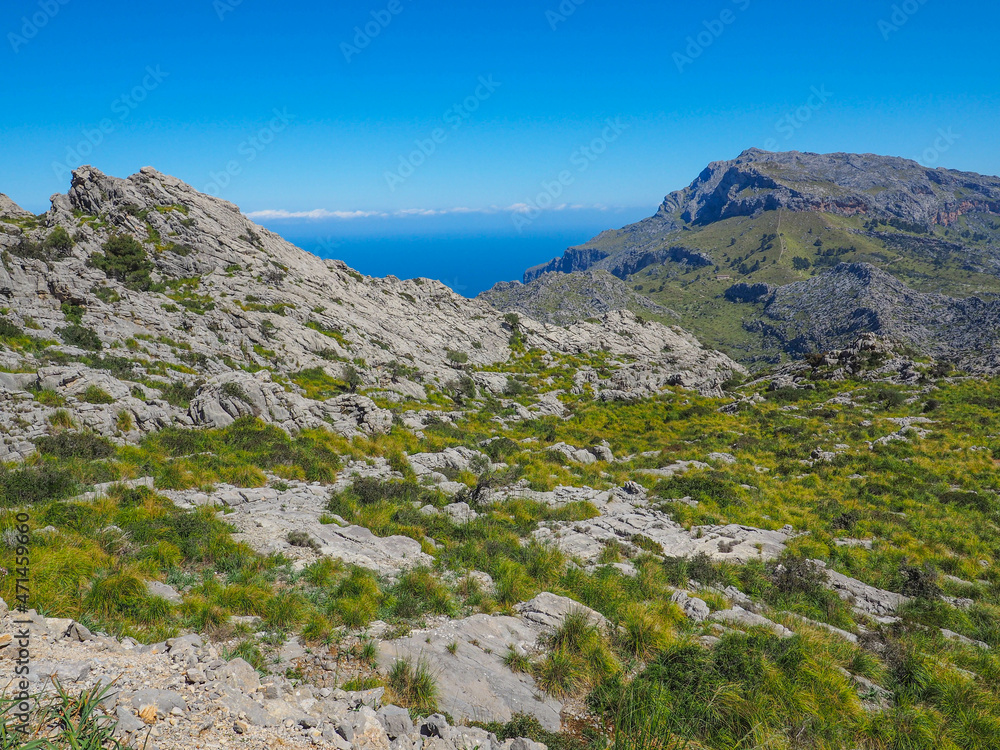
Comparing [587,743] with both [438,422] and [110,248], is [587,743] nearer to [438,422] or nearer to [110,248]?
[438,422]

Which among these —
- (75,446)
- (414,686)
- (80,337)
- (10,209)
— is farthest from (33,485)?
(10,209)

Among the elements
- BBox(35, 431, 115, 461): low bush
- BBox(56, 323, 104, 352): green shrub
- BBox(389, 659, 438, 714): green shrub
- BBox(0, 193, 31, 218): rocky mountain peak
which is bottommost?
BBox(389, 659, 438, 714): green shrub

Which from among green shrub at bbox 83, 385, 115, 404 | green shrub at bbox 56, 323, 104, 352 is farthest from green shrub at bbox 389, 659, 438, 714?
green shrub at bbox 56, 323, 104, 352

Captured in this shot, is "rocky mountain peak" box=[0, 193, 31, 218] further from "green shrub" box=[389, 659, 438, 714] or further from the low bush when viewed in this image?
"green shrub" box=[389, 659, 438, 714]

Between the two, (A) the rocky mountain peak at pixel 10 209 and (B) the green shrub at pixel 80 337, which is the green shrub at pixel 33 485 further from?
(A) the rocky mountain peak at pixel 10 209

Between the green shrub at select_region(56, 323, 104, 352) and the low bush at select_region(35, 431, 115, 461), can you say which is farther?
the green shrub at select_region(56, 323, 104, 352)

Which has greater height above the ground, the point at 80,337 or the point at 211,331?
the point at 80,337

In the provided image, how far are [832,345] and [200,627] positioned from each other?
19073 centimetres

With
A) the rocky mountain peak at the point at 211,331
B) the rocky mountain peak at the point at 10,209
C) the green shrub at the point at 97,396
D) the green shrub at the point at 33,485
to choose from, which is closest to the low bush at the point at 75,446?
the rocky mountain peak at the point at 211,331

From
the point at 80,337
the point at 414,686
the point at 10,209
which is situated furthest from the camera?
the point at 10,209

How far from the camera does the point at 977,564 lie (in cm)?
1385

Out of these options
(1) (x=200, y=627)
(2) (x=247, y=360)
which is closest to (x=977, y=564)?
(1) (x=200, y=627)

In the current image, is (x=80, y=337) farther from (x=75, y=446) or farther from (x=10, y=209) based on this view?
(x=10, y=209)

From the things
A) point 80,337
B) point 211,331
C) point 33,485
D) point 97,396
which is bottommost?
point 33,485
